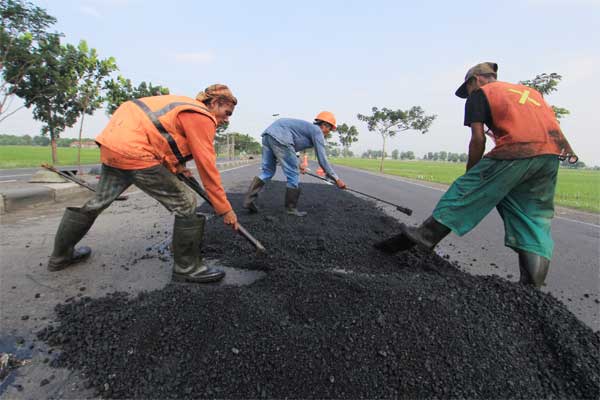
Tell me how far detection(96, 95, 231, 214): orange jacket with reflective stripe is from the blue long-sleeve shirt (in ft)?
8.41

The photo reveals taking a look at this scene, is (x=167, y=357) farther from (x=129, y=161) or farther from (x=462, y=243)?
(x=462, y=243)

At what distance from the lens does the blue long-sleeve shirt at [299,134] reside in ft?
15.1

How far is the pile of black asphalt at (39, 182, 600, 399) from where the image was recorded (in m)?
1.28

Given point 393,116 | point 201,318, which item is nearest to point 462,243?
point 201,318

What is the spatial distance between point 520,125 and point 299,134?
10.6 ft

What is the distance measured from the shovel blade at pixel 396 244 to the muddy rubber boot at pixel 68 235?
2.52 metres

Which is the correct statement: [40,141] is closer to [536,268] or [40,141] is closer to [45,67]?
[45,67]

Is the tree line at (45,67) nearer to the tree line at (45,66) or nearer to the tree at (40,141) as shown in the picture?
the tree line at (45,66)

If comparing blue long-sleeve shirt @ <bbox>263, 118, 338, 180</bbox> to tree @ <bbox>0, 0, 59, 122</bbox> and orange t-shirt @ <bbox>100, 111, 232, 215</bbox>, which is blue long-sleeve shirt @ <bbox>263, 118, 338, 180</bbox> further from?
tree @ <bbox>0, 0, 59, 122</bbox>

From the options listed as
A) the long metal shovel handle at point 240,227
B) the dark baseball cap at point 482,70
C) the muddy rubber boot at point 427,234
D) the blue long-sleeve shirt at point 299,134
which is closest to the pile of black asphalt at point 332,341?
the muddy rubber boot at point 427,234

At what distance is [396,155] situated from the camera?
15725 centimetres

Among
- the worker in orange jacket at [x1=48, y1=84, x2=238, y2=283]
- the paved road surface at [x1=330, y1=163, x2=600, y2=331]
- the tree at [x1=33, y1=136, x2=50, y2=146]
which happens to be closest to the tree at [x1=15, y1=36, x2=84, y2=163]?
the worker in orange jacket at [x1=48, y1=84, x2=238, y2=283]

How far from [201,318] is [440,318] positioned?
1.27m

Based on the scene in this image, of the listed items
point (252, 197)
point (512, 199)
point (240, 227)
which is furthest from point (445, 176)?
point (240, 227)
